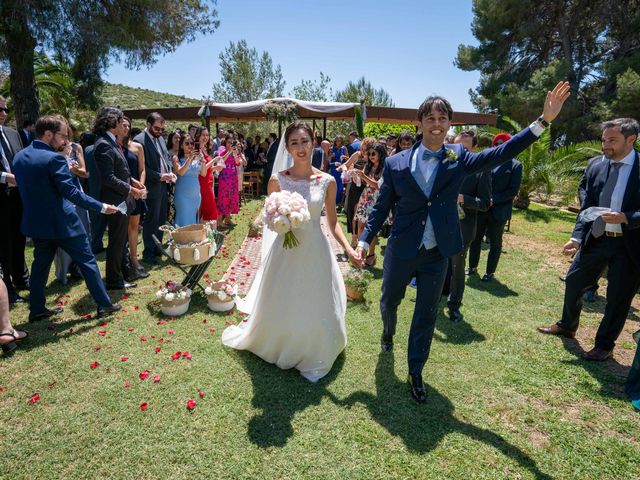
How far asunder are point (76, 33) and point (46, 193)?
8.15 metres

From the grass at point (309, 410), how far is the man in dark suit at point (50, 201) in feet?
2.86

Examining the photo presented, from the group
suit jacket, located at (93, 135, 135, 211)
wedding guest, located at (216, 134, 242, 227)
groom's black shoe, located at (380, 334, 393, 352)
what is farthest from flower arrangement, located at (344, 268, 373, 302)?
wedding guest, located at (216, 134, 242, 227)

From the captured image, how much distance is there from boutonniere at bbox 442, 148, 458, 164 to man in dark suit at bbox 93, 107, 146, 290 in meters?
4.03

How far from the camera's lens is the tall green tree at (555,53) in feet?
62.0

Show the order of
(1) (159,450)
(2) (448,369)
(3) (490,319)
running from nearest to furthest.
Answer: (1) (159,450) < (2) (448,369) < (3) (490,319)

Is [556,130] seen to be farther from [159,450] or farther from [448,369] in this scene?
[159,450]

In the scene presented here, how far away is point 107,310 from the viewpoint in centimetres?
480

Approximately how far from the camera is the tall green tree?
62.0 feet

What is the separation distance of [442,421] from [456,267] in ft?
7.05

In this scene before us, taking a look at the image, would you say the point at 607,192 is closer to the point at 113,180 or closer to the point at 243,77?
the point at 113,180

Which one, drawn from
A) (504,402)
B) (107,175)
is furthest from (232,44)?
(504,402)

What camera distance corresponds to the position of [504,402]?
348cm

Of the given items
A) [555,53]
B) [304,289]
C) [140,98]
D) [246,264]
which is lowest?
[246,264]

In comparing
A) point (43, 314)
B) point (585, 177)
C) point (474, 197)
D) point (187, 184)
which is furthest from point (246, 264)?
point (585, 177)
